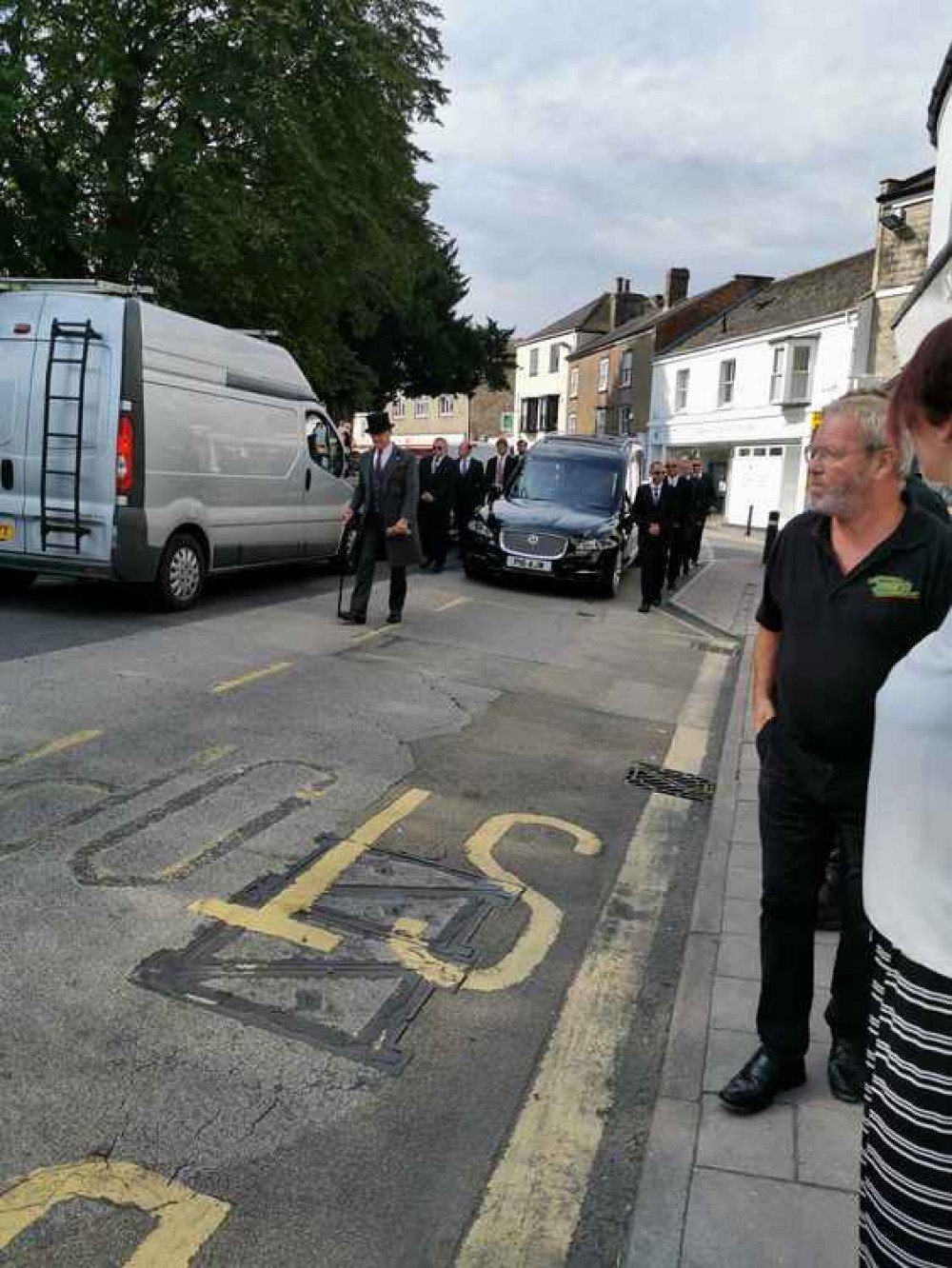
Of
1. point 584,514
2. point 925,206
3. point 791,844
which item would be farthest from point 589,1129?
point 925,206

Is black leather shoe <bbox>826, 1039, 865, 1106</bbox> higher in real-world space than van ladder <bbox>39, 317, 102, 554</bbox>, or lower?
lower

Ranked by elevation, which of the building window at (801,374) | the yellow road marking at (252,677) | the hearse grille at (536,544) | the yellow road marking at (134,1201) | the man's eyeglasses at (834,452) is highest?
the building window at (801,374)

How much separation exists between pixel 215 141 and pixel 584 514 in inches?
367

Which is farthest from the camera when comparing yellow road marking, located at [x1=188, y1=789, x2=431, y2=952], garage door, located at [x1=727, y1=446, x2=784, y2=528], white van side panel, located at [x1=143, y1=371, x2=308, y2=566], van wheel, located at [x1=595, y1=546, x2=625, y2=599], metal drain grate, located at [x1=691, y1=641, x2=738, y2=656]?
garage door, located at [x1=727, y1=446, x2=784, y2=528]

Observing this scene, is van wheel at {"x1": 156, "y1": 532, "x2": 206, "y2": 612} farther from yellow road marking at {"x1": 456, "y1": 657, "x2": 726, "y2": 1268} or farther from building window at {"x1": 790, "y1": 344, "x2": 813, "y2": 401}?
building window at {"x1": 790, "y1": 344, "x2": 813, "y2": 401}

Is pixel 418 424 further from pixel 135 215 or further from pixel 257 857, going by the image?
pixel 257 857

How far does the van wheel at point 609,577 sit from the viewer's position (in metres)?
13.9

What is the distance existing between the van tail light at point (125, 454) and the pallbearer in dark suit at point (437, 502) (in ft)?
22.4

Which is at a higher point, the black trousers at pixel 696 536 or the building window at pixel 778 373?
the building window at pixel 778 373

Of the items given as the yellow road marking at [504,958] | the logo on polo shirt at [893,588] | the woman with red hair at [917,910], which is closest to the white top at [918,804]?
the woman with red hair at [917,910]

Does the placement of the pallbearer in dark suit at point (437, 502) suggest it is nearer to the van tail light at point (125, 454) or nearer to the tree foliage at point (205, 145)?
the tree foliage at point (205, 145)

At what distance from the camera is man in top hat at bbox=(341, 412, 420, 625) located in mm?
10088

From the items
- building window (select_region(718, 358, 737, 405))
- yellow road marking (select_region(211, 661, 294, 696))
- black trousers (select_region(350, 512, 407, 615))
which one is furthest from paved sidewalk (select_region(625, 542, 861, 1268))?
building window (select_region(718, 358, 737, 405))

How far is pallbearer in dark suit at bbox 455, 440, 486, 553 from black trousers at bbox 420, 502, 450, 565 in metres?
0.81
